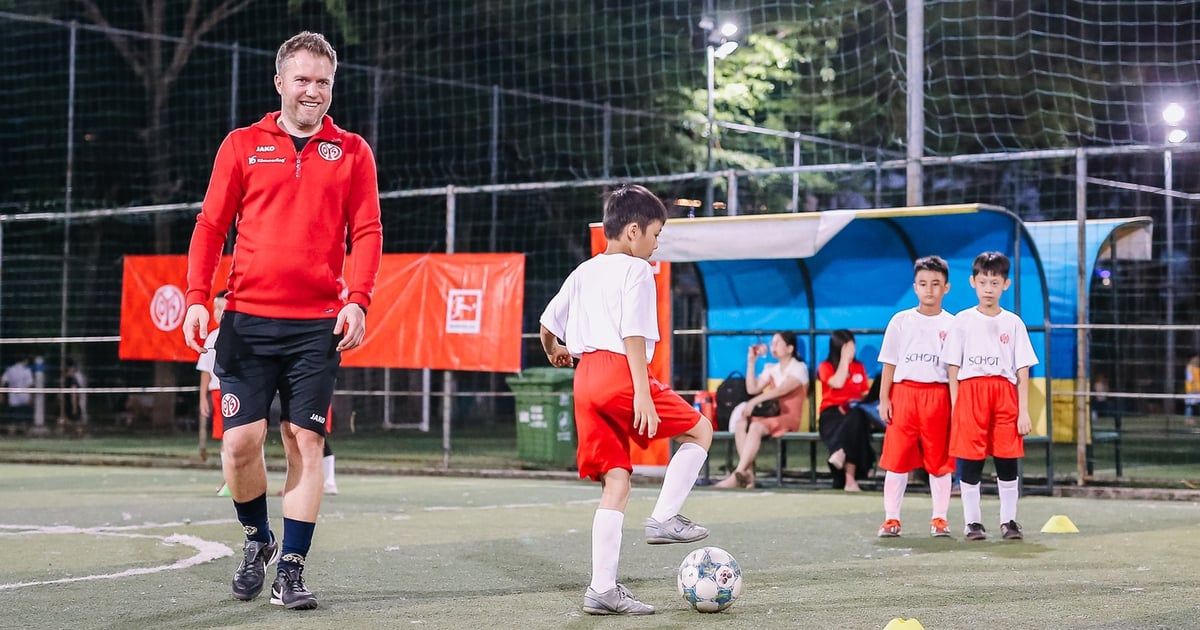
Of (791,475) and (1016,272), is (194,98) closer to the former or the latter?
(791,475)

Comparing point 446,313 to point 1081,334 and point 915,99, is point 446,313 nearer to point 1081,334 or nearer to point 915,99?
point 915,99

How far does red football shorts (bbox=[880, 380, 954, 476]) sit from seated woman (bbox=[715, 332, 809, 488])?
149 inches

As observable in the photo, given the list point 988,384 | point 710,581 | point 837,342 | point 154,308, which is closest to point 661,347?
point 837,342

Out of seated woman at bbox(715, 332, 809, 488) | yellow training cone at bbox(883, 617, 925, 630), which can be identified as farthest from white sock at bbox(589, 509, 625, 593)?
seated woman at bbox(715, 332, 809, 488)

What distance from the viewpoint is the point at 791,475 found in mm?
13344

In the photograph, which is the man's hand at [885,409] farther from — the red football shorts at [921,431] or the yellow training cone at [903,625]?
the yellow training cone at [903,625]

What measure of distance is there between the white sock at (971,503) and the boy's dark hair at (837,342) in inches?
151

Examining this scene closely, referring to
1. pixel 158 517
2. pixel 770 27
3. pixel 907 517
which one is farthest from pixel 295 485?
pixel 770 27

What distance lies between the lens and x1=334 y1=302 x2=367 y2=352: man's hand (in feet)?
17.7

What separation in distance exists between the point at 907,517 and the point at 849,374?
2.85 metres

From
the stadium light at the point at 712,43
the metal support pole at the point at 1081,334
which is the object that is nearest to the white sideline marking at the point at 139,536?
the metal support pole at the point at 1081,334

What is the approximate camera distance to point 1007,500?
834 centimetres

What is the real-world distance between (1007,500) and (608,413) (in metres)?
3.75

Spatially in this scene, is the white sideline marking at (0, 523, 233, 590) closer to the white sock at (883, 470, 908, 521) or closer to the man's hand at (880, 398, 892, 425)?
the white sock at (883, 470, 908, 521)
